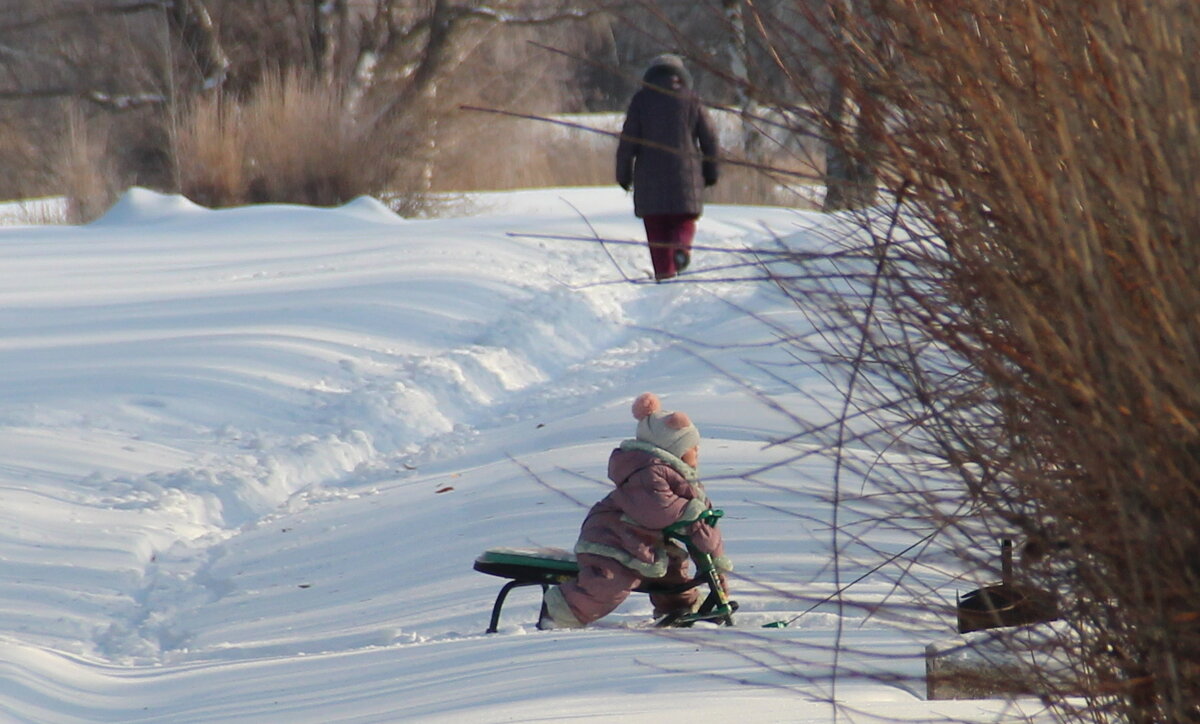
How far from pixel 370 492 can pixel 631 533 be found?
2.37 m

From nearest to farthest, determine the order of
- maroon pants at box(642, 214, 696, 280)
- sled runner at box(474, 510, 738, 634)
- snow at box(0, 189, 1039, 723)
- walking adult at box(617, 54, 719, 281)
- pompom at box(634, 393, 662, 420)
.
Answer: snow at box(0, 189, 1039, 723) → sled runner at box(474, 510, 738, 634) → pompom at box(634, 393, 662, 420) → walking adult at box(617, 54, 719, 281) → maroon pants at box(642, 214, 696, 280)

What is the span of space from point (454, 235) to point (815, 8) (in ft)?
37.4

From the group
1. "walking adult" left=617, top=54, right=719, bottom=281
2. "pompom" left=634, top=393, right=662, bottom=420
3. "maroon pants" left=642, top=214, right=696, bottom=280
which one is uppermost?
"walking adult" left=617, top=54, right=719, bottom=281

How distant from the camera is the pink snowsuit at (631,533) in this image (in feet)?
14.2

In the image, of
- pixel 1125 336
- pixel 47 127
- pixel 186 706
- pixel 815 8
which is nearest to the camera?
pixel 1125 336

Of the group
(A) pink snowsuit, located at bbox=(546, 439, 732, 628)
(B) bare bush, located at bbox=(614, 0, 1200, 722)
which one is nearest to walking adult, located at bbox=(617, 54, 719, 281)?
(A) pink snowsuit, located at bbox=(546, 439, 732, 628)

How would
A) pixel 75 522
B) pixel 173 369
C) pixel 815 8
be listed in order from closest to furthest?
1. pixel 815 8
2. pixel 75 522
3. pixel 173 369

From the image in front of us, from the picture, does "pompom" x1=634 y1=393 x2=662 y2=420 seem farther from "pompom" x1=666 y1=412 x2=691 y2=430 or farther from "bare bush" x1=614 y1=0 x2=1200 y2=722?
"bare bush" x1=614 y1=0 x2=1200 y2=722

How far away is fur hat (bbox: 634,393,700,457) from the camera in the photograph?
437 cm

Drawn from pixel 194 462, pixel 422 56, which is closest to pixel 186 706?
pixel 194 462

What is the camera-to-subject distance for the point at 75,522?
578cm

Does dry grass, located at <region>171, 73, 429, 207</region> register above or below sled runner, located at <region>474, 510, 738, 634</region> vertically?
above

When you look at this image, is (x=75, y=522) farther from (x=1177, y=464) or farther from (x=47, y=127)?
(x=47, y=127)

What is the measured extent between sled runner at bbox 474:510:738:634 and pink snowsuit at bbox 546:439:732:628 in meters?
0.03
